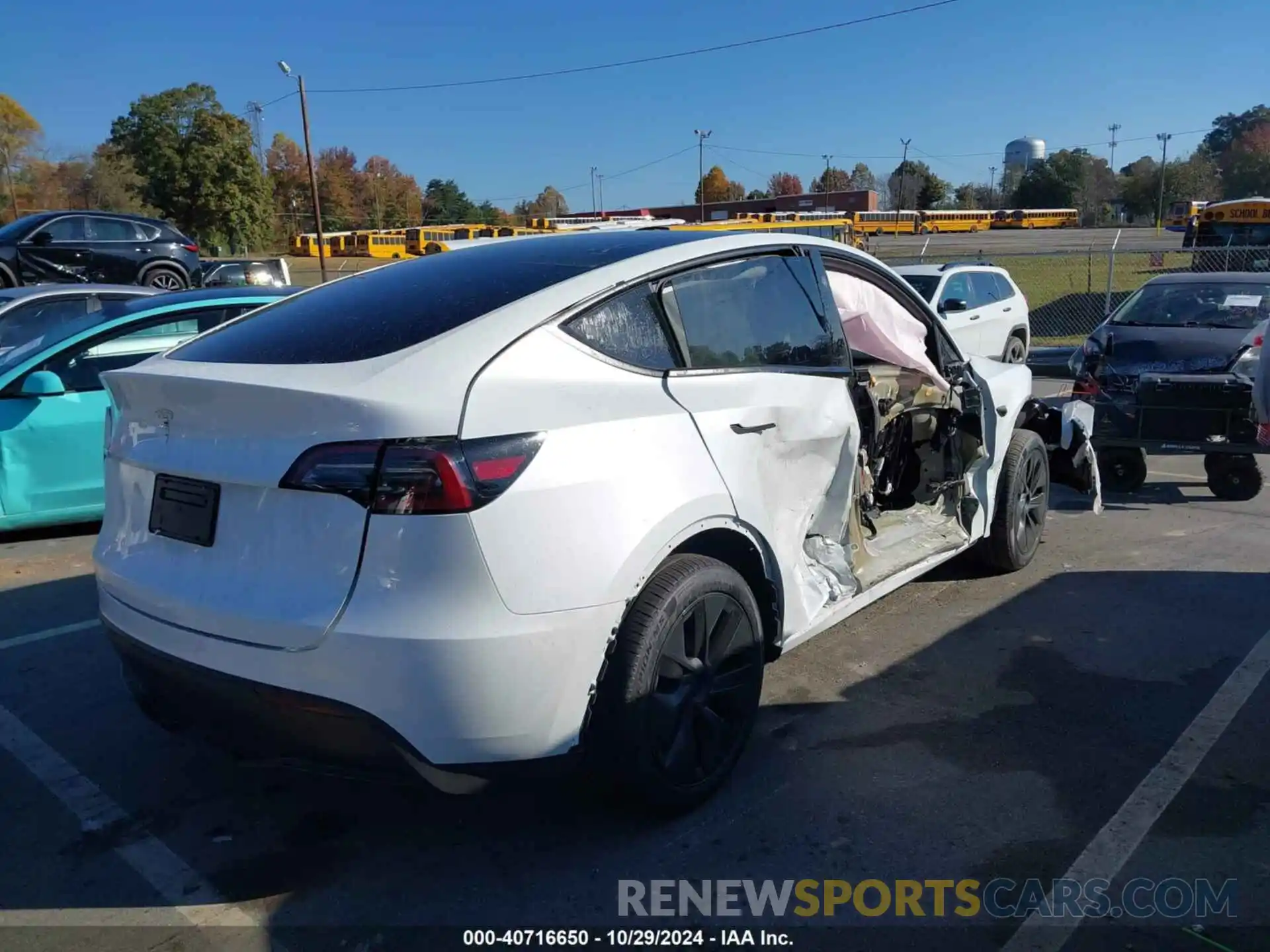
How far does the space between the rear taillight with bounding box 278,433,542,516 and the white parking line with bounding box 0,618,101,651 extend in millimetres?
2956

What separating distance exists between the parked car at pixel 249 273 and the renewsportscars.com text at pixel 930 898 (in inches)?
862

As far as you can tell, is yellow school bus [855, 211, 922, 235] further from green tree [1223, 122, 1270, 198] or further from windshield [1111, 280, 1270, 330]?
windshield [1111, 280, 1270, 330]

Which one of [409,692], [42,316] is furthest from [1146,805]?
[42,316]

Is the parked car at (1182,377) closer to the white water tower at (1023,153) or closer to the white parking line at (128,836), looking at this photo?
the white parking line at (128,836)

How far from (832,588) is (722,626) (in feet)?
2.76

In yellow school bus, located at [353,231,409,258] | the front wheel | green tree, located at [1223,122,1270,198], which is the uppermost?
green tree, located at [1223,122,1270,198]

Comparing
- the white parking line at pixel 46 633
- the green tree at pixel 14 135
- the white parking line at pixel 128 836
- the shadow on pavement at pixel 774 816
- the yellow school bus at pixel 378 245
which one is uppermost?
the green tree at pixel 14 135

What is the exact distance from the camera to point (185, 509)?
2785 millimetres

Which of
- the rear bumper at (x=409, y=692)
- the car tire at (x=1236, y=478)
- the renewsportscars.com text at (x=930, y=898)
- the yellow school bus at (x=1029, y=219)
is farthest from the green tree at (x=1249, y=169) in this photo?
the rear bumper at (x=409, y=692)

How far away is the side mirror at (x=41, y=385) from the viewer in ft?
19.3

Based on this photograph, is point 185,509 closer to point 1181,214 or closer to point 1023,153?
point 1181,214

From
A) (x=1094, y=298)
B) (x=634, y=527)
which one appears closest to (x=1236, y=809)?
(x=634, y=527)

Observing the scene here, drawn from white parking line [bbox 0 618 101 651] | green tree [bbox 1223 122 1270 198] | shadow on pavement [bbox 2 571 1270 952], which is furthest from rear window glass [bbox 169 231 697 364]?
green tree [bbox 1223 122 1270 198]

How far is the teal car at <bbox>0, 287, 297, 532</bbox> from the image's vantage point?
19.6ft
